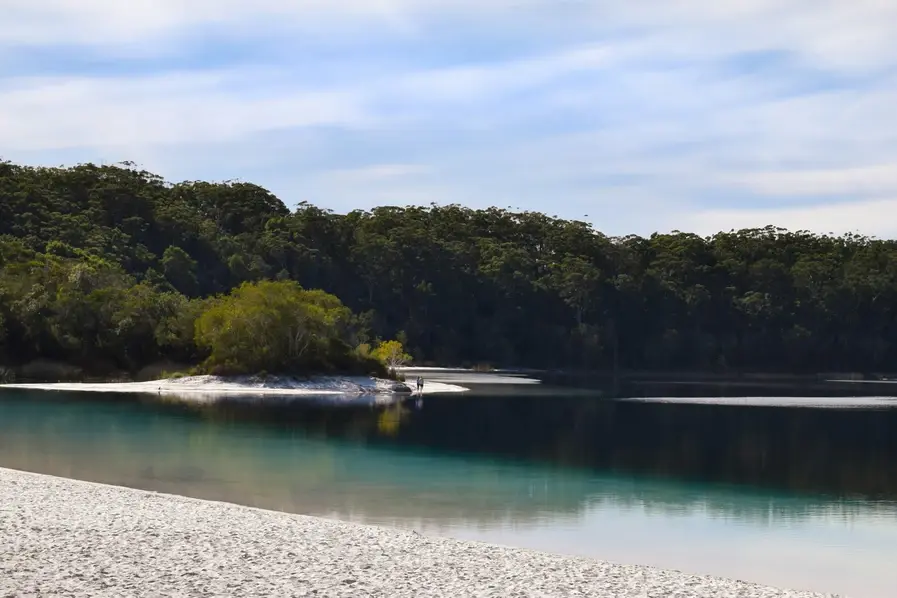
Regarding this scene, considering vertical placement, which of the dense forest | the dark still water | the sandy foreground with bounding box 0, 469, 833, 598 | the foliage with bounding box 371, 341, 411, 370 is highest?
the dense forest

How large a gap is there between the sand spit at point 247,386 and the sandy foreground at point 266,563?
1706 inches

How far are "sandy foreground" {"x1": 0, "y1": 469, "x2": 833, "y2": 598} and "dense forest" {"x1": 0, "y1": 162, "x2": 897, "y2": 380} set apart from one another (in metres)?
81.5

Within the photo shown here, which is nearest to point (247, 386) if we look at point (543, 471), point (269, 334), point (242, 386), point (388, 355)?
point (242, 386)

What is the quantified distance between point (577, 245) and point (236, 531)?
12135cm

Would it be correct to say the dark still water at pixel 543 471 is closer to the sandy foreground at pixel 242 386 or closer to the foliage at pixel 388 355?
the sandy foreground at pixel 242 386

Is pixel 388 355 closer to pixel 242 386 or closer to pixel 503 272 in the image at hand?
pixel 242 386

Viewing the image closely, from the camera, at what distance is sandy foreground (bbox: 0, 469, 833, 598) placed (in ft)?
44.6

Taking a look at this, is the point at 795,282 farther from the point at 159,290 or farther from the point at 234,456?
the point at 234,456

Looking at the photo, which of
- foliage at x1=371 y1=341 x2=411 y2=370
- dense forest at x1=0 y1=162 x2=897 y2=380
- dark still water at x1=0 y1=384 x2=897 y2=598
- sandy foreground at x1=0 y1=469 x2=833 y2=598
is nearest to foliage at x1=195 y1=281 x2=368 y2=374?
foliage at x1=371 y1=341 x2=411 y2=370

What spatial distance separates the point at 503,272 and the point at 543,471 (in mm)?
97040

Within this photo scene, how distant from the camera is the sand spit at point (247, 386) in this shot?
6288cm

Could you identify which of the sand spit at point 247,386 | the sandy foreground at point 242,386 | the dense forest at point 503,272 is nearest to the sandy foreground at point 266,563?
the sandy foreground at point 242,386

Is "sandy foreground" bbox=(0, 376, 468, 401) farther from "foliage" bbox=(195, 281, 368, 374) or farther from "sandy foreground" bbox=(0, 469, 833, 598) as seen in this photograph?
"sandy foreground" bbox=(0, 469, 833, 598)

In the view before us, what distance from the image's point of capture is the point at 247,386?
6600 cm
